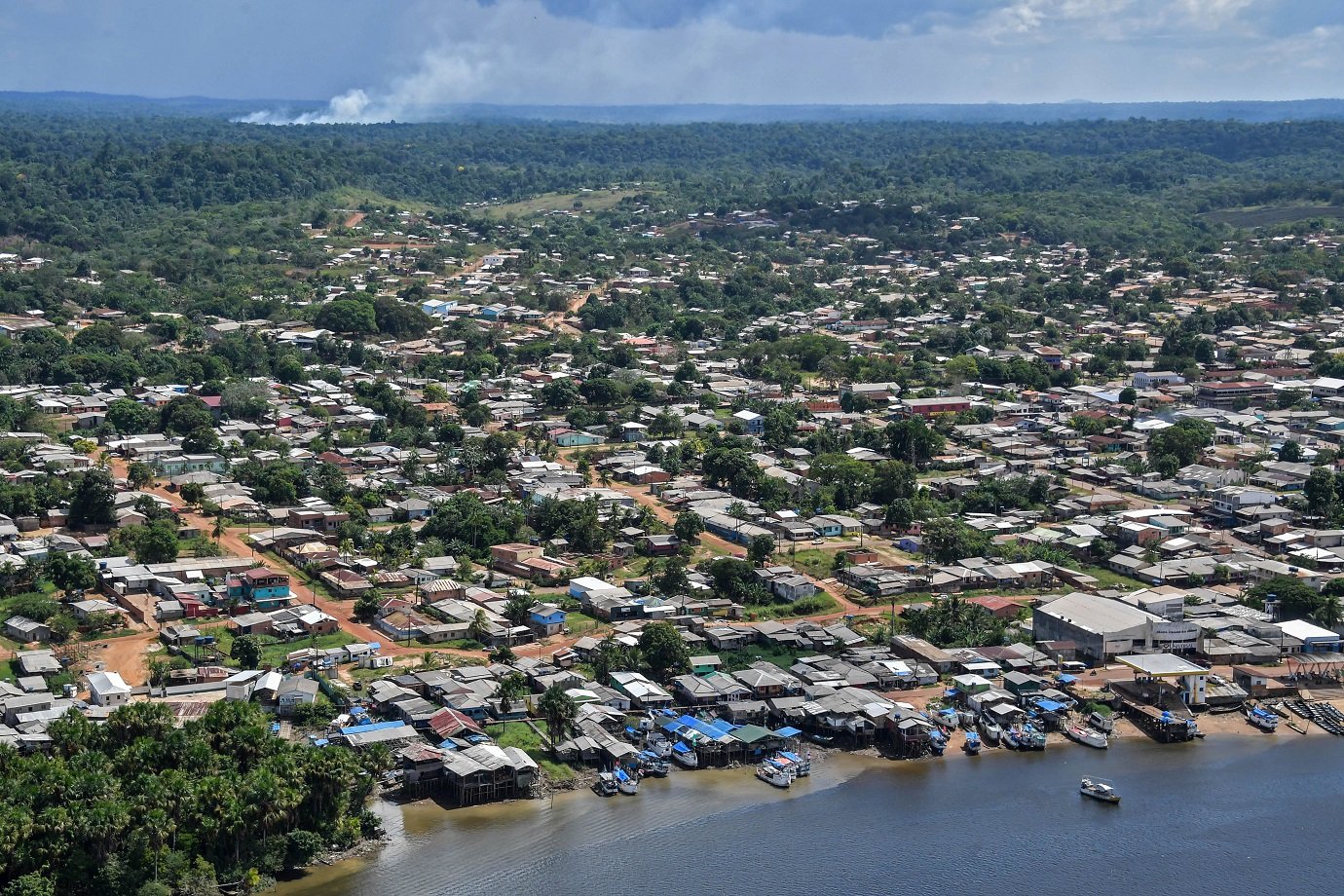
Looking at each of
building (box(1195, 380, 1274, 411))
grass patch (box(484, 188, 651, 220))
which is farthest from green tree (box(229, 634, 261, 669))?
grass patch (box(484, 188, 651, 220))

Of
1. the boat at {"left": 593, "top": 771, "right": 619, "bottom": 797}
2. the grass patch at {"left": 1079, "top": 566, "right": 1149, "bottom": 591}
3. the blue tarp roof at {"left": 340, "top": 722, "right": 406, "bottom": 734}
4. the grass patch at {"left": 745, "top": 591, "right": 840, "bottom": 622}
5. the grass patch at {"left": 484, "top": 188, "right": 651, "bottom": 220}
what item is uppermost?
the blue tarp roof at {"left": 340, "top": 722, "right": 406, "bottom": 734}

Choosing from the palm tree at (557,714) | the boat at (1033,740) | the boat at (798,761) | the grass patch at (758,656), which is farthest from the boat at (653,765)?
the boat at (1033,740)

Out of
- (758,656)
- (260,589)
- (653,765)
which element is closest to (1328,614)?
(758,656)

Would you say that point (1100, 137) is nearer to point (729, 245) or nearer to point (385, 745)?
point (729, 245)

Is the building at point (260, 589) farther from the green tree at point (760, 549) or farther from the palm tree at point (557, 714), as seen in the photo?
the green tree at point (760, 549)

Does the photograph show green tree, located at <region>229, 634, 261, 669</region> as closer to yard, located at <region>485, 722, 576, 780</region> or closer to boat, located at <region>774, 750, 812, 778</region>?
yard, located at <region>485, 722, 576, 780</region>

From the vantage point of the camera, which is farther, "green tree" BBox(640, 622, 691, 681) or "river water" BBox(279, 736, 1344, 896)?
"green tree" BBox(640, 622, 691, 681)
